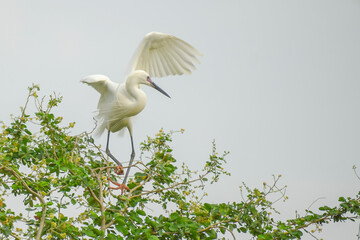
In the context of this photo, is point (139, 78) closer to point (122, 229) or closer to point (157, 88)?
point (157, 88)

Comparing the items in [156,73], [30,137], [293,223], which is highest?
[156,73]

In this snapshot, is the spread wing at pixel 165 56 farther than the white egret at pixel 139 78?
Yes

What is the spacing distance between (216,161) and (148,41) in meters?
2.52

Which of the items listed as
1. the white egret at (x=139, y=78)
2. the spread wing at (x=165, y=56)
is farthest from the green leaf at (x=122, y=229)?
the spread wing at (x=165, y=56)

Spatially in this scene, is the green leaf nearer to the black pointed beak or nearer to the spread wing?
the black pointed beak

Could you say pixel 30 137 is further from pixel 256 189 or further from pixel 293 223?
pixel 293 223

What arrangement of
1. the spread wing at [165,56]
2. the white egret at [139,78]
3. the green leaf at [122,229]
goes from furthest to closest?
the spread wing at [165,56] < the white egret at [139,78] < the green leaf at [122,229]

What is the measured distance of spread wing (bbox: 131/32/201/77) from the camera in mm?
6508

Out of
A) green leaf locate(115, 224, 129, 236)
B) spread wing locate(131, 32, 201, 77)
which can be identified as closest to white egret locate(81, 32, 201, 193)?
spread wing locate(131, 32, 201, 77)

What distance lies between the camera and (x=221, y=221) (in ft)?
12.6

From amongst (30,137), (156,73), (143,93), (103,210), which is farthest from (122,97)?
(103,210)

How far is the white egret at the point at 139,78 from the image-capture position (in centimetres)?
627

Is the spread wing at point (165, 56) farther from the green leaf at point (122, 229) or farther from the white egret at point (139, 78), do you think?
the green leaf at point (122, 229)

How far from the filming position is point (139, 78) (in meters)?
6.26
